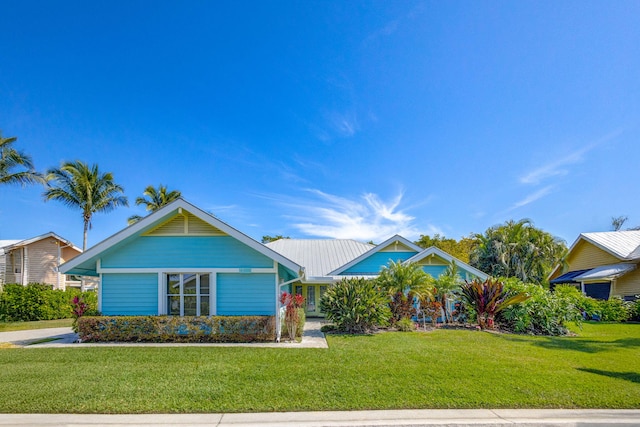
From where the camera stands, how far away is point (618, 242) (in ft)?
79.2

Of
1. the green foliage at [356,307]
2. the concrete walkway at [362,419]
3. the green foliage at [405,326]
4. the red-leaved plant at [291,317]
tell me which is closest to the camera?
the concrete walkway at [362,419]

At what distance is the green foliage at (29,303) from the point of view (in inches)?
829

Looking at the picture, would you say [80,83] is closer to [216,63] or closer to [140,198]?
[216,63]

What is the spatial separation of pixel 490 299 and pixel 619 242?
52.4 ft

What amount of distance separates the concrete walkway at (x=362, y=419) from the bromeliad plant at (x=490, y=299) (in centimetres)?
992

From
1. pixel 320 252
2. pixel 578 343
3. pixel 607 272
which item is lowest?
pixel 578 343

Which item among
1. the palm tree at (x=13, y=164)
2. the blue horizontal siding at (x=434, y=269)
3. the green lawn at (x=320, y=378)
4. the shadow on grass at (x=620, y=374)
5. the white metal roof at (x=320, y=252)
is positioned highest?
the palm tree at (x=13, y=164)

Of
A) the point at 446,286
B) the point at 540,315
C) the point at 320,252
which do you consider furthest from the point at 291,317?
the point at 320,252

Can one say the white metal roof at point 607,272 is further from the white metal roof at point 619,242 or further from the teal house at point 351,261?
the teal house at point 351,261

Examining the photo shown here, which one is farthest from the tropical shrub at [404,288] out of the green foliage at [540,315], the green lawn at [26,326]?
the green lawn at [26,326]

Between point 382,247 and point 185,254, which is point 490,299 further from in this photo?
point 185,254

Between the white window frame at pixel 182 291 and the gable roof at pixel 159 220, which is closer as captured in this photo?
the gable roof at pixel 159 220

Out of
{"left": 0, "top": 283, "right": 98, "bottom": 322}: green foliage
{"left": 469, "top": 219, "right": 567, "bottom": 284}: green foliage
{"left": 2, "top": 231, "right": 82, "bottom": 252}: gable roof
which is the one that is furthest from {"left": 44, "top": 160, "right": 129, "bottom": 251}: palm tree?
{"left": 469, "top": 219, "right": 567, "bottom": 284}: green foliage

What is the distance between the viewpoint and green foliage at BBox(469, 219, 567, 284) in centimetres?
2881
